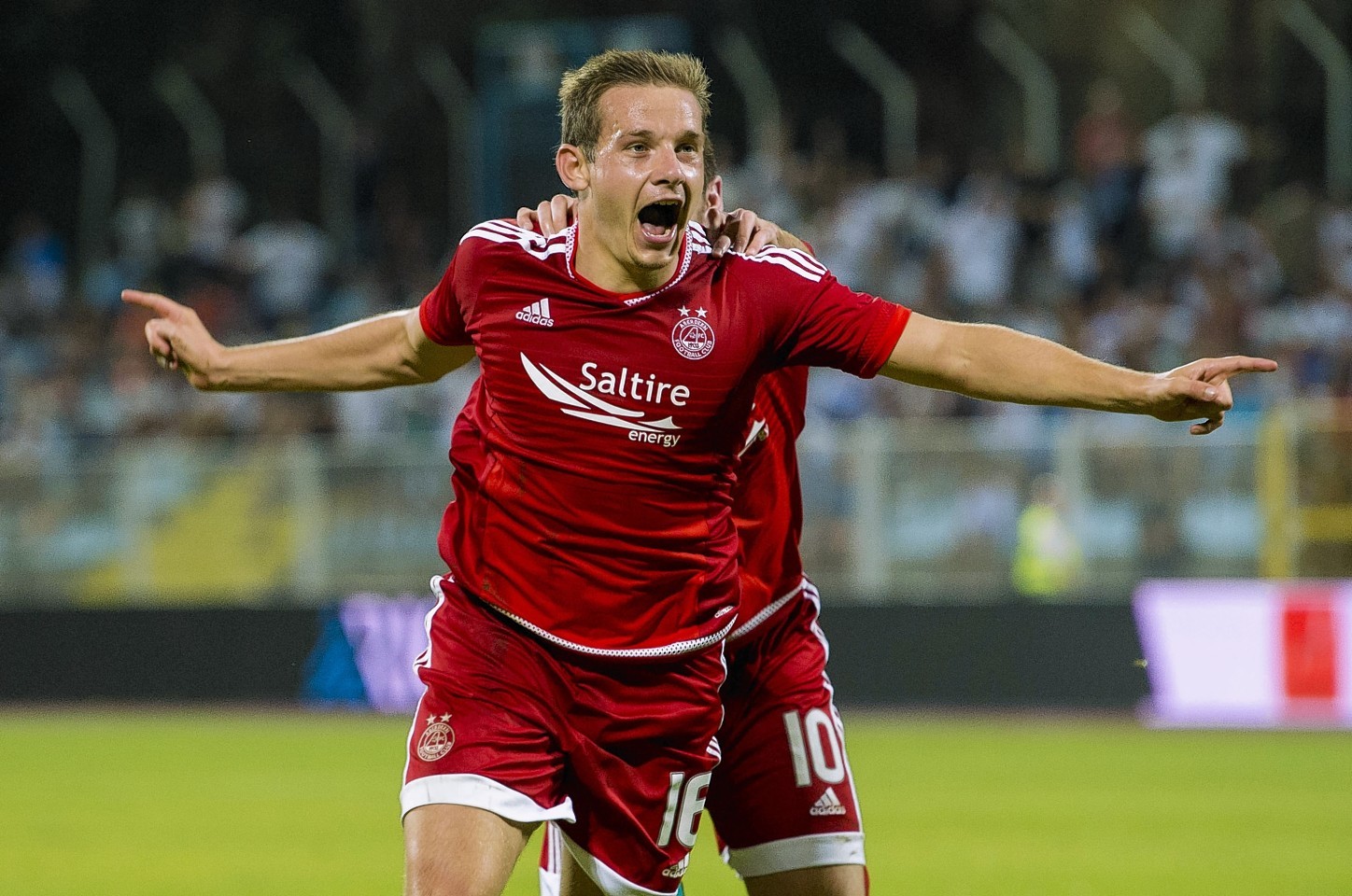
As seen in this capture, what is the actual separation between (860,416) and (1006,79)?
4323 millimetres

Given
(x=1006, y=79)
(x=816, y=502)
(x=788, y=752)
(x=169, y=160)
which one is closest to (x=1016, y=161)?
(x=1006, y=79)

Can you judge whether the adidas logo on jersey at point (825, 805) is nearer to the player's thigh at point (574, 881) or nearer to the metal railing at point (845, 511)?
the player's thigh at point (574, 881)

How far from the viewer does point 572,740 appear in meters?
4.58

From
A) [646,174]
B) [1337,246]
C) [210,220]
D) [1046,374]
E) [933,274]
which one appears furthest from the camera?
[210,220]

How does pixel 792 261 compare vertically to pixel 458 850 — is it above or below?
above

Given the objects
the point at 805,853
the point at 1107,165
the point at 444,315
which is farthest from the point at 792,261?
the point at 1107,165

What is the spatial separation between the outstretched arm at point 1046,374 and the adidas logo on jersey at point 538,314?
0.78 meters

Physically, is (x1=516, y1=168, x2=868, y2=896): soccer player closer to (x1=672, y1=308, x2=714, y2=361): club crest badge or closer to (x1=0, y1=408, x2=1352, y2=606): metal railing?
(x1=672, y1=308, x2=714, y2=361): club crest badge

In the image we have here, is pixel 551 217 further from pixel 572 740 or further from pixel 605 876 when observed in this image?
pixel 605 876

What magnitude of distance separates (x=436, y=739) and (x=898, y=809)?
648 centimetres

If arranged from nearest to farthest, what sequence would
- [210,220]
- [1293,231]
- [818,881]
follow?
1. [818,881]
2. [1293,231]
3. [210,220]

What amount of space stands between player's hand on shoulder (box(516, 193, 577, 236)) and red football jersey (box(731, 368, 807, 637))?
→ 67cm

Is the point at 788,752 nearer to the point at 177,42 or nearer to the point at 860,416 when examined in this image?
the point at 860,416

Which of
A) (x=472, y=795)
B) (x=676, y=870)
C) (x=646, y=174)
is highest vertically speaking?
(x=646, y=174)
